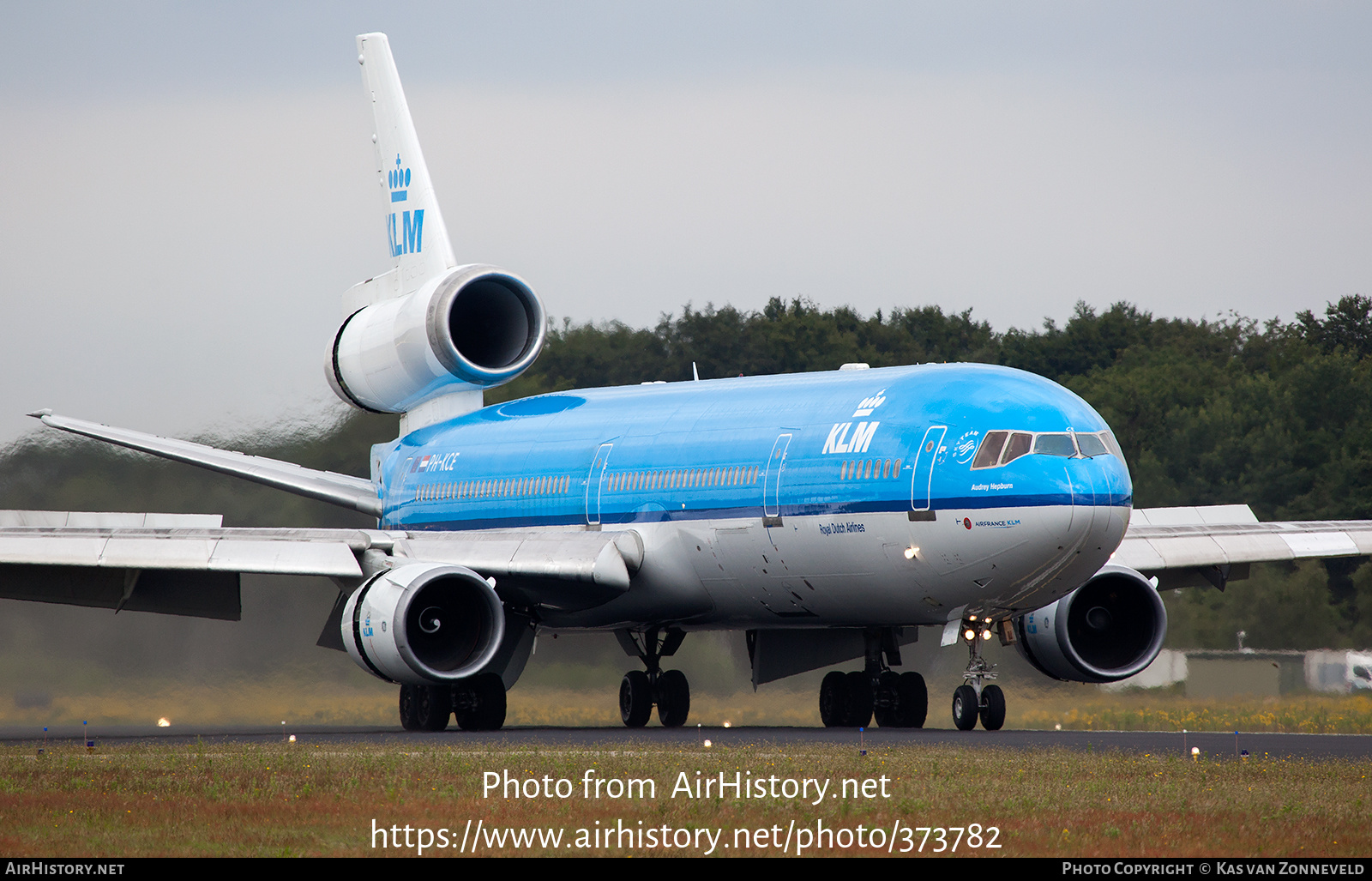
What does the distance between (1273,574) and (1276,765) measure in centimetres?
1298

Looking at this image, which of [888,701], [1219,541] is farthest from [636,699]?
[1219,541]

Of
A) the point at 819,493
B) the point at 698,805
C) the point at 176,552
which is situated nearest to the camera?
the point at 698,805

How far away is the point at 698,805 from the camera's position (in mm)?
13188

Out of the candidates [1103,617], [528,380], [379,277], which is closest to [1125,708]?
[1103,617]

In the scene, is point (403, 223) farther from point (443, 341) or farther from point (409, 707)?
point (409, 707)

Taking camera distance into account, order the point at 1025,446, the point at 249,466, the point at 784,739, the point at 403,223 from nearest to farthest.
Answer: the point at 1025,446, the point at 784,739, the point at 249,466, the point at 403,223

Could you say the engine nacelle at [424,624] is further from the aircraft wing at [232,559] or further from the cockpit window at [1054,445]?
the cockpit window at [1054,445]

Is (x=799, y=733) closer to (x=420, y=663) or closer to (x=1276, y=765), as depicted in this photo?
(x=420, y=663)

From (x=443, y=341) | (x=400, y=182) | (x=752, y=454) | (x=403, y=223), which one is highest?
(x=400, y=182)

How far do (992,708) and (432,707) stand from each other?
23.1 ft

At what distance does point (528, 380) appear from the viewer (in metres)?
40.2

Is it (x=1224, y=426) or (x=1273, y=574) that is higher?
(x=1224, y=426)

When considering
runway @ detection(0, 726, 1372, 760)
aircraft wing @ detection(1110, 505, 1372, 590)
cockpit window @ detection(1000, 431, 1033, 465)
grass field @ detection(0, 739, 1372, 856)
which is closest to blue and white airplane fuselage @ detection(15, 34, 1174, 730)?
cockpit window @ detection(1000, 431, 1033, 465)

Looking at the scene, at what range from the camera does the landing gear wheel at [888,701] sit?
22797mm
